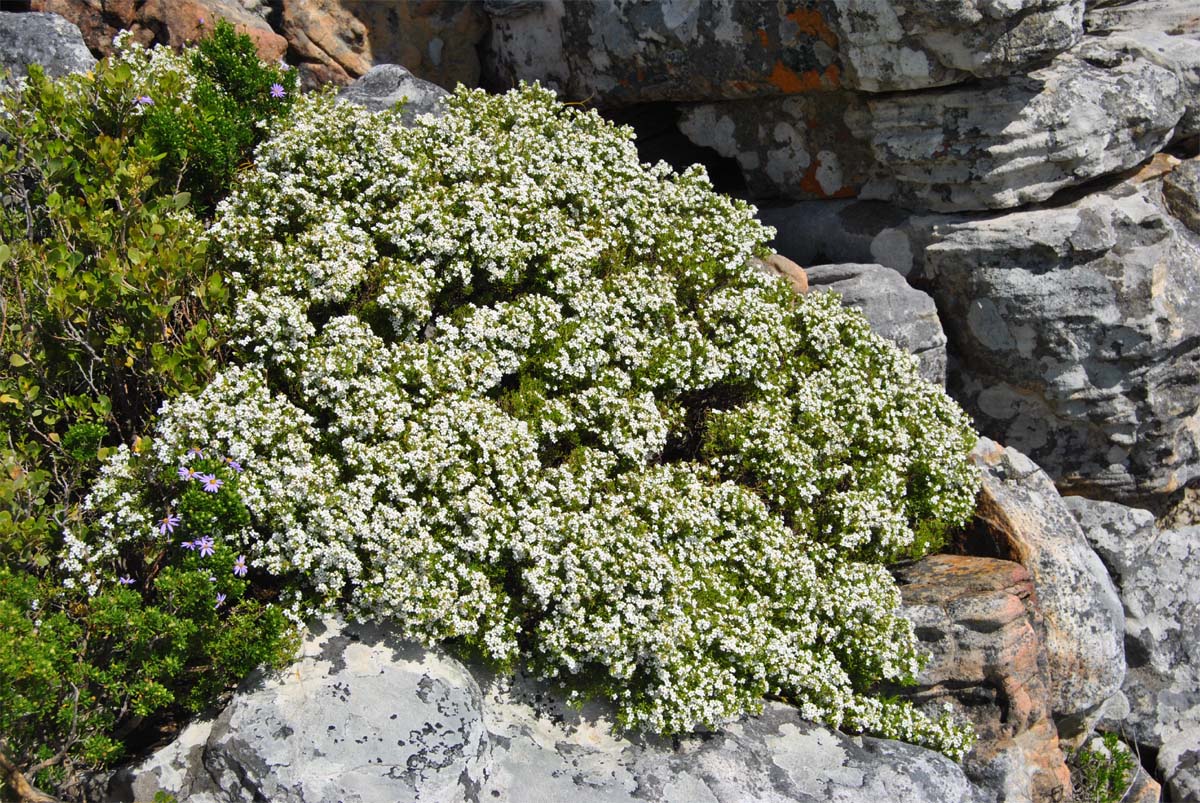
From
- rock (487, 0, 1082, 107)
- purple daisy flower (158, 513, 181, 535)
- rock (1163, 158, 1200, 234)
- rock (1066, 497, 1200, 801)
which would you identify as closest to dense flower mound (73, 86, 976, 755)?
purple daisy flower (158, 513, 181, 535)

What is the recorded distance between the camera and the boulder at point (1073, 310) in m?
8.07

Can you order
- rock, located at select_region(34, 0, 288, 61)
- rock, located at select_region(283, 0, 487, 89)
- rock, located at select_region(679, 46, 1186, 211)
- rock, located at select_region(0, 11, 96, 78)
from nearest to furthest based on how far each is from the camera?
rock, located at select_region(0, 11, 96, 78) < rock, located at select_region(34, 0, 288, 61) < rock, located at select_region(679, 46, 1186, 211) < rock, located at select_region(283, 0, 487, 89)

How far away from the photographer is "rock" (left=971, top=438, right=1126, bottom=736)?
6.70 metres

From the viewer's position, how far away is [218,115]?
6.36 m

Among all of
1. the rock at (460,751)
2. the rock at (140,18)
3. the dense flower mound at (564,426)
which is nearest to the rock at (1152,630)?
the dense flower mound at (564,426)

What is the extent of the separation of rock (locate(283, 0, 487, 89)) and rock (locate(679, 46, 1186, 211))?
212 cm

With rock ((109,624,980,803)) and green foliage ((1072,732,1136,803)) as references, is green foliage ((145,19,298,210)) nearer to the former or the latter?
rock ((109,624,980,803))

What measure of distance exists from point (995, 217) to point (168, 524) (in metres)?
6.31

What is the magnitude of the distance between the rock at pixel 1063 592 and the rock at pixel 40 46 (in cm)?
655

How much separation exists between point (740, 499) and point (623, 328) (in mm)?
1193

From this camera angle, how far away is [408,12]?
29.5 feet

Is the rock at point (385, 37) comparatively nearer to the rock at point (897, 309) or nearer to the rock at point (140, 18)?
the rock at point (140, 18)

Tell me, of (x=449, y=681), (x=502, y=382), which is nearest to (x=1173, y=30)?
(x=502, y=382)

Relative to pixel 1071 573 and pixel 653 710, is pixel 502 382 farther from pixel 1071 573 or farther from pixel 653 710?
pixel 1071 573
